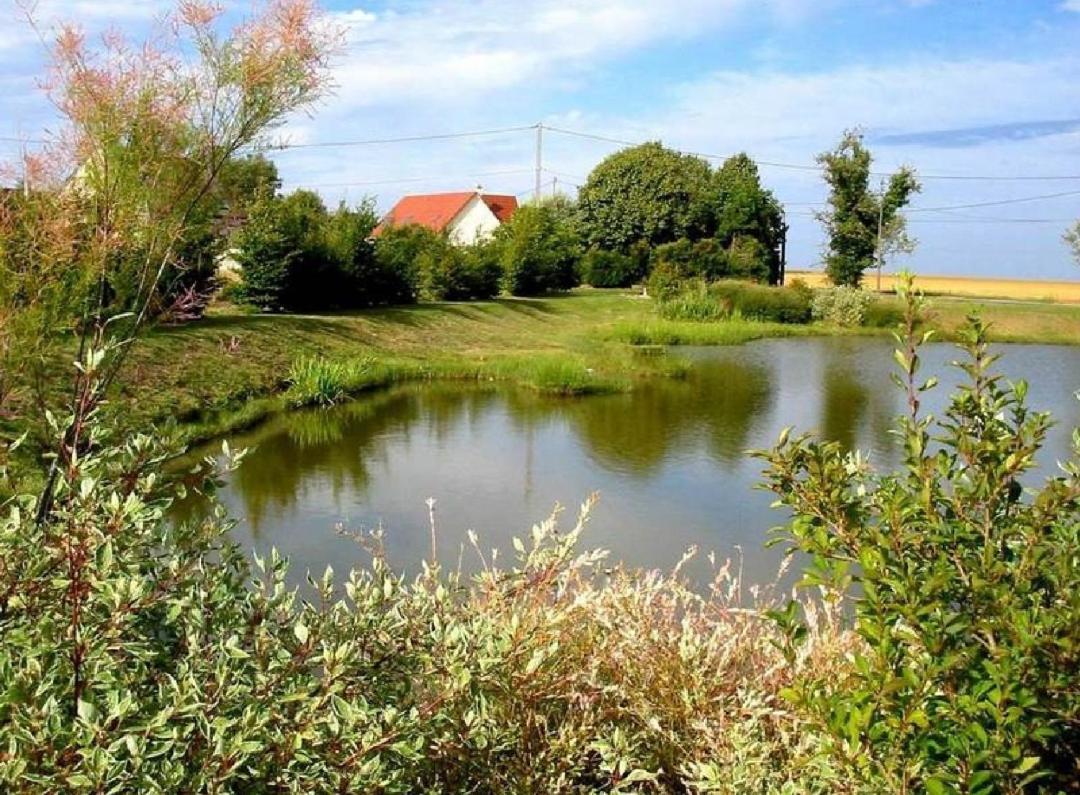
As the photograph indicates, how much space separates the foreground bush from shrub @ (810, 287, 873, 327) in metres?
20.5

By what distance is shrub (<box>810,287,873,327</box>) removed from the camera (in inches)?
864

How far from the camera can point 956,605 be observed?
5.68 feet

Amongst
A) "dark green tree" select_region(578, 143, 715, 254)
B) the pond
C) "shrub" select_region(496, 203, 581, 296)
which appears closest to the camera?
the pond

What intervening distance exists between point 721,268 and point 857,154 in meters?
5.93

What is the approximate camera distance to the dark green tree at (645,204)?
97.1ft

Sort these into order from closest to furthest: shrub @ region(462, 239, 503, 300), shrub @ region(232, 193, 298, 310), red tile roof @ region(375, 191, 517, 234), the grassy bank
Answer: the grassy bank, shrub @ region(232, 193, 298, 310), shrub @ region(462, 239, 503, 300), red tile roof @ region(375, 191, 517, 234)

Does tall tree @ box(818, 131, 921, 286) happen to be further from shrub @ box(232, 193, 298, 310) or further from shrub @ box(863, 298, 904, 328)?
shrub @ box(232, 193, 298, 310)

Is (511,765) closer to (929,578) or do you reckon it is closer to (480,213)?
(929,578)

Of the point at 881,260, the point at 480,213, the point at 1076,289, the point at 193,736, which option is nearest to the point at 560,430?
the point at 193,736

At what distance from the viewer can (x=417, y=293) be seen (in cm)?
1856

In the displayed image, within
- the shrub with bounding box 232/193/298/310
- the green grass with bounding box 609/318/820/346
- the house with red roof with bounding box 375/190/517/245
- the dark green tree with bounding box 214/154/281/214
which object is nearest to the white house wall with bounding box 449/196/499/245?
the house with red roof with bounding box 375/190/517/245

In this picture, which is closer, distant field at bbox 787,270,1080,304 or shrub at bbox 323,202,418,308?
shrub at bbox 323,202,418,308

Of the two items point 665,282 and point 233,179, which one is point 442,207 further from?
point 233,179

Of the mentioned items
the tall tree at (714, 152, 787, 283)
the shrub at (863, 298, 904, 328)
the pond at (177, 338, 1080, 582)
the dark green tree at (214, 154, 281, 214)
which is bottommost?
the pond at (177, 338, 1080, 582)
